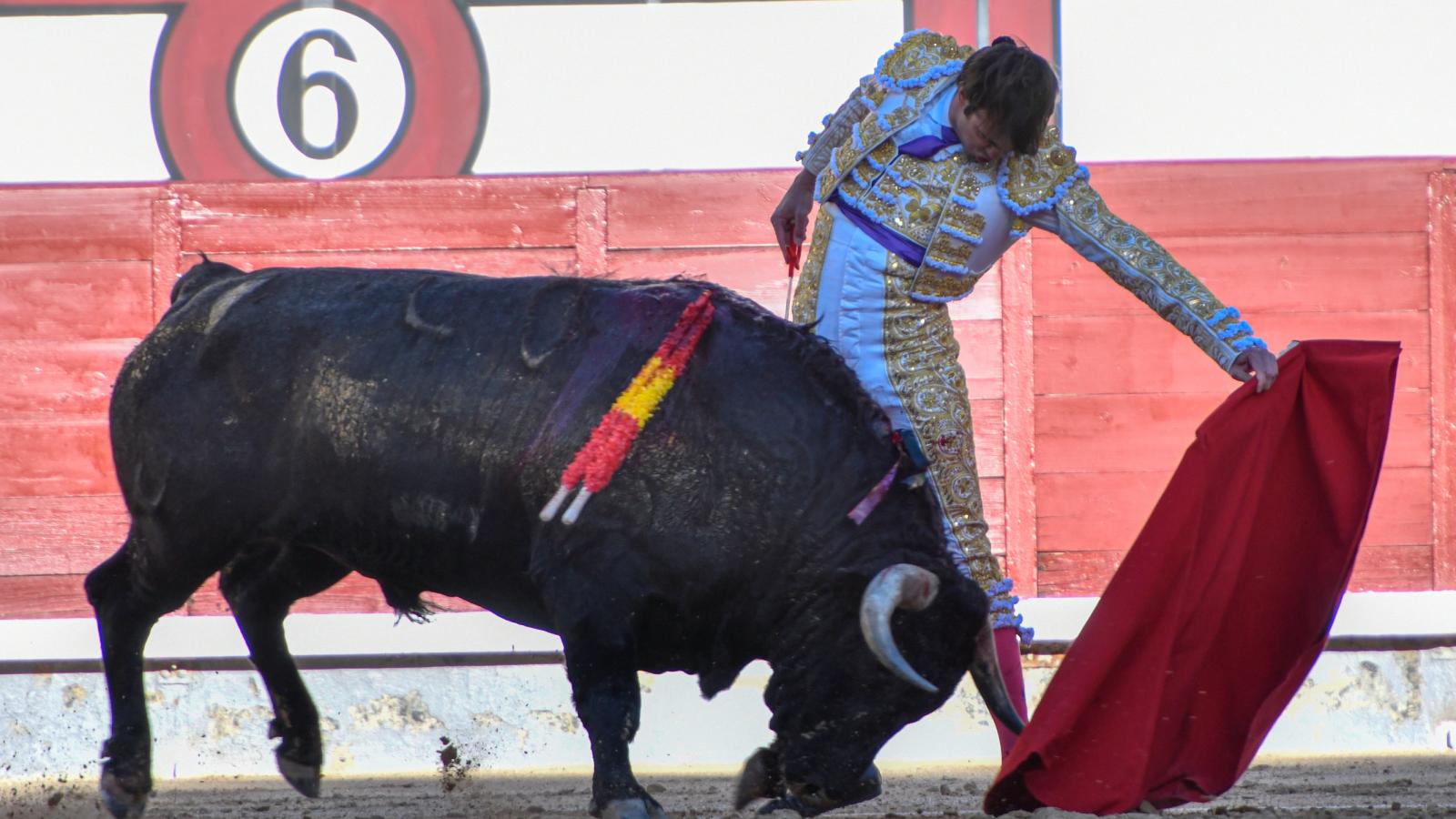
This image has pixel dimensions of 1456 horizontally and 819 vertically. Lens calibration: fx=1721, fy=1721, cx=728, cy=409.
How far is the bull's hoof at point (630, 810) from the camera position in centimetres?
286

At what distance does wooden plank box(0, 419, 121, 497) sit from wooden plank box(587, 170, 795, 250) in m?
1.64

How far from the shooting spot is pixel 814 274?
10.7ft

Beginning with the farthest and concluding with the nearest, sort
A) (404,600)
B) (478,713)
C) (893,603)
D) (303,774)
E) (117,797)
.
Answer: (478,713) < (303,774) < (404,600) < (117,797) < (893,603)

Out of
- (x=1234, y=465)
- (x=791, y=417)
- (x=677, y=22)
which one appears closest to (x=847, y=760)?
(x=791, y=417)

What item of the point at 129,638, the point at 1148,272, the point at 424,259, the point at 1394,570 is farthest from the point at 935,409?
the point at 1394,570

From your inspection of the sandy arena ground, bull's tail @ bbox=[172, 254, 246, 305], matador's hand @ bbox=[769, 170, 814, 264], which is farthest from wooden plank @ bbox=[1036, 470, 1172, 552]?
bull's tail @ bbox=[172, 254, 246, 305]

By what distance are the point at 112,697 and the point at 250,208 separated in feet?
6.49

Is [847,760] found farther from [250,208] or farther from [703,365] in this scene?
[250,208]

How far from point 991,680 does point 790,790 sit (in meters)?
0.40

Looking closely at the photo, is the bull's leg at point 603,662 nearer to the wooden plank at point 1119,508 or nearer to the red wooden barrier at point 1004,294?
the red wooden barrier at point 1004,294

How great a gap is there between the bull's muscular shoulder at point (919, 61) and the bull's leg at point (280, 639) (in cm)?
152

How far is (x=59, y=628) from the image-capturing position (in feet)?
15.6

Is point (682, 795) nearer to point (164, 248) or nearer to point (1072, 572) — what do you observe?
point (1072, 572)

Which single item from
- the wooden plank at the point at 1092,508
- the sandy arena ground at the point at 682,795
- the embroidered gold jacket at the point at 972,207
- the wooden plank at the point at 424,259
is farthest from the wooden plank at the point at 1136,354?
the embroidered gold jacket at the point at 972,207
